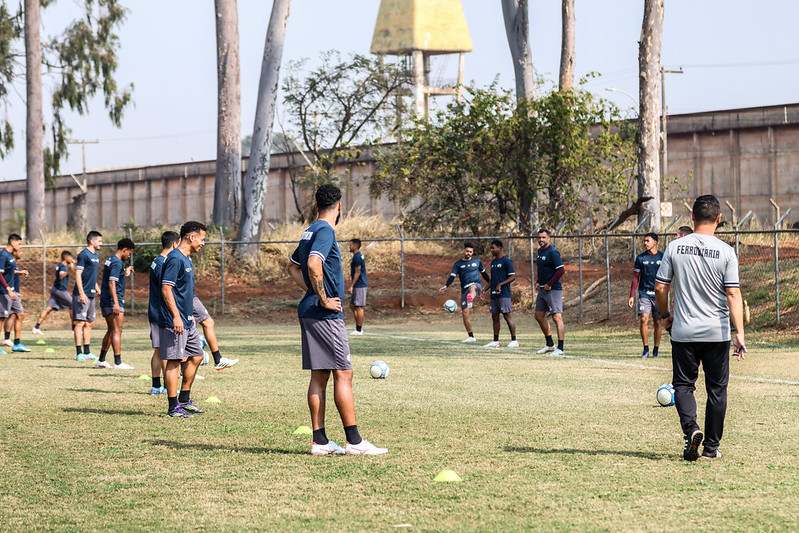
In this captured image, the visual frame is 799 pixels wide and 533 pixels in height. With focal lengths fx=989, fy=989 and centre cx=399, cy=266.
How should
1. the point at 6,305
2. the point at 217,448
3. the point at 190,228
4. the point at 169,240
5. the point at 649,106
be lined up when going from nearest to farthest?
1. the point at 217,448
2. the point at 190,228
3. the point at 169,240
4. the point at 6,305
5. the point at 649,106

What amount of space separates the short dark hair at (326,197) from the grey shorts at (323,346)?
84 centimetres

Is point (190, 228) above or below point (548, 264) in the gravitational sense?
above

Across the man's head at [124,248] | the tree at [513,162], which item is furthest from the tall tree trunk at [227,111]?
the man's head at [124,248]

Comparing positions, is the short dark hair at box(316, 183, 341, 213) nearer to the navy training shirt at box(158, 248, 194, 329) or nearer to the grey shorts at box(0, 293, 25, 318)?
the navy training shirt at box(158, 248, 194, 329)

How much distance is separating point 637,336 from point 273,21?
56.7ft

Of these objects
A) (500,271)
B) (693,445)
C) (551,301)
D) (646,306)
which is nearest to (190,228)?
(693,445)

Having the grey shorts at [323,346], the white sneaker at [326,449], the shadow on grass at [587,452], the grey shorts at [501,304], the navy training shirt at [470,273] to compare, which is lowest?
the shadow on grass at [587,452]

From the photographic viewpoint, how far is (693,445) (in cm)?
698

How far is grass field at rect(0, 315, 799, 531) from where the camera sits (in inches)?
220

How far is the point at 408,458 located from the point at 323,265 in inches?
61.1

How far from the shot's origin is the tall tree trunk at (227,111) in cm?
3266

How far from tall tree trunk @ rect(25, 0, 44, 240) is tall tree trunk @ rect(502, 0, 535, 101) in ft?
57.3

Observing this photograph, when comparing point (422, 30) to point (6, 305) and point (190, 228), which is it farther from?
point (190, 228)

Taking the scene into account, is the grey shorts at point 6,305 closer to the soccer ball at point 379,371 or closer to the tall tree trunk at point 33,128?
the soccer ball at point 379,371
